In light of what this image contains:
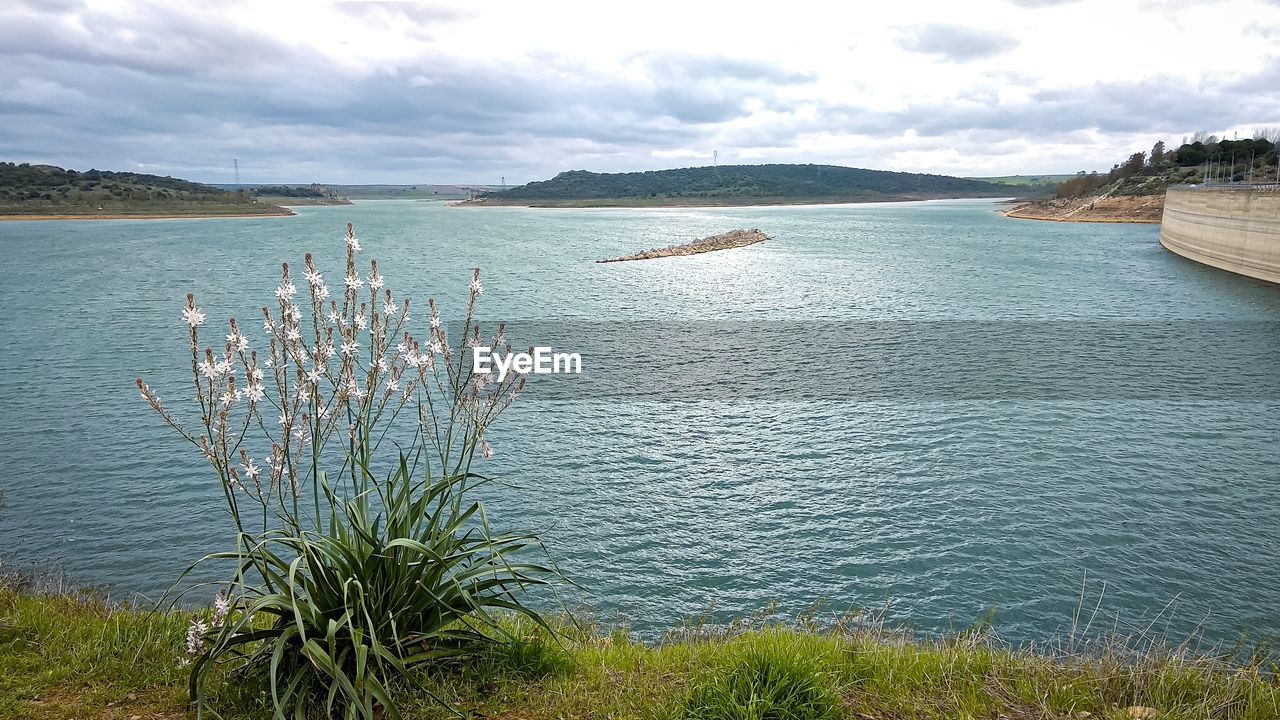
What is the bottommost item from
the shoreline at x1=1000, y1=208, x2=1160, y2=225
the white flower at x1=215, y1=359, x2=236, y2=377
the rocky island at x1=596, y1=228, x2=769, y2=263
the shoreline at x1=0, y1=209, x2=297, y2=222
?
the rocky island at x1=596, y1=228, x2=769, y2=263

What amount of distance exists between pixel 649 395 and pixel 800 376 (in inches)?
166

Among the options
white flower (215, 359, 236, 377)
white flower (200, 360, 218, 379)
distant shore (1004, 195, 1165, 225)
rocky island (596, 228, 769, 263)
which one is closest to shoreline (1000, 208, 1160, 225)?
distant shore (1004, 195, 1165, 225)

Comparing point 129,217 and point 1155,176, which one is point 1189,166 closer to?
point 1155,176

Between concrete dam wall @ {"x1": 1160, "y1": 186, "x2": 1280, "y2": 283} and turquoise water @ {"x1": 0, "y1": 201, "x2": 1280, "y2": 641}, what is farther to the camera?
concrete dam wall @ {"x1": 1160, "y1": 186, "x2": 1280, "y2": 283}

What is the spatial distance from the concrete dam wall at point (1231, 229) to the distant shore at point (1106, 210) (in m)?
35.2

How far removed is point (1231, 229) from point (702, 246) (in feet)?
112

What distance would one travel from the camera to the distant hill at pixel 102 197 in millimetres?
118062

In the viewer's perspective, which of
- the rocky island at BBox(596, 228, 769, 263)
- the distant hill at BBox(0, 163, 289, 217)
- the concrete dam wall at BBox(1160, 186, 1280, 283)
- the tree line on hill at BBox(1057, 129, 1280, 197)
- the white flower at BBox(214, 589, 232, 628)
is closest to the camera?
the white flower at BBox(214, 589, 232, 628)

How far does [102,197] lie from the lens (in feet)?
409

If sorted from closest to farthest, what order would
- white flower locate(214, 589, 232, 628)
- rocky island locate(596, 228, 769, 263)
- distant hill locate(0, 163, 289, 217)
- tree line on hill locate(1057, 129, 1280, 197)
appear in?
white flower locate(214, 589, 232, 628) < rocky island locate(596, 228, 769, 263) < tree line on hill locate(1057, 129, 1280, 197) < distant hill locate(0, 163, 289, 217)

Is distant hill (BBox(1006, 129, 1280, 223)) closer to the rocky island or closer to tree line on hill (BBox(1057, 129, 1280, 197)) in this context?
tree line on hill (BBox(1057, 129, 1280, 197))

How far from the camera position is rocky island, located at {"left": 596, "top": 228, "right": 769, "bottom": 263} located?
57594 mm

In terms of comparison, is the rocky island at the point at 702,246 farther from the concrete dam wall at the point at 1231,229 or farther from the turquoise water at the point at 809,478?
the concrete dam wall at the point at 1231,229

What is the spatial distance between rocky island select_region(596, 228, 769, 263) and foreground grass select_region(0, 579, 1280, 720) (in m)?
49.2
